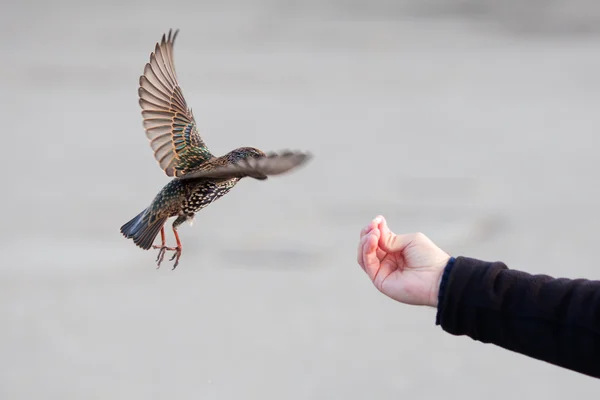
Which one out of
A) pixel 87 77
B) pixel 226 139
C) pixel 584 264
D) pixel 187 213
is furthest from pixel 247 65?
pixel 187 213

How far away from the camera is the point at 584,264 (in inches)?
264

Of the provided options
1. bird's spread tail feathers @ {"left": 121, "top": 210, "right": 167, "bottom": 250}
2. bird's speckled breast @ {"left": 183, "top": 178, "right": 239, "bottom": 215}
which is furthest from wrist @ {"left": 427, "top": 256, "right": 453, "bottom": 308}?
bird's spread tail feathers @ {"left": 121, "top": 210, "right": 167, "bottom": 250}

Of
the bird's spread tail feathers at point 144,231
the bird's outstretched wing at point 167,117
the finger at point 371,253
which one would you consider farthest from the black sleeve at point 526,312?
the bird's outstretched wing at point 167,117

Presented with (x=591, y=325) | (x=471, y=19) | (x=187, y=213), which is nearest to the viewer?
(x=591, y=325)

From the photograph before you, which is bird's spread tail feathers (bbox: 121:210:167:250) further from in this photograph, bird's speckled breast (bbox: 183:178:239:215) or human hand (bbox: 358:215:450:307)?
human hand (bbox: 358:215:450:307)

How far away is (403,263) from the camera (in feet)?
8.16

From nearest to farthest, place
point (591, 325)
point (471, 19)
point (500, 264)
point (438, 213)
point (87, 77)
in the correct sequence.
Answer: point (591, 325)
point (500, 264)
point (438, 213)
point (87, 77)
point (471, 19)

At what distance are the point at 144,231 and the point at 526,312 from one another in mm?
1154

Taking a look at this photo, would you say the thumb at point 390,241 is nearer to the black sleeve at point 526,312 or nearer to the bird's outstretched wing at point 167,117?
the black sleeve at point 526,312

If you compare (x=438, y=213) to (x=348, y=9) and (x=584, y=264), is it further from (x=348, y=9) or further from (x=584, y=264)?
(x=348, y=9)

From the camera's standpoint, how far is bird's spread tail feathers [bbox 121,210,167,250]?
2725 mm

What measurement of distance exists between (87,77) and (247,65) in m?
1.96

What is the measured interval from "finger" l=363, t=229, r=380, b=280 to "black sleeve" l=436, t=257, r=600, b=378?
25 cm

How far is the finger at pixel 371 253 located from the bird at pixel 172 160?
1.14ft
